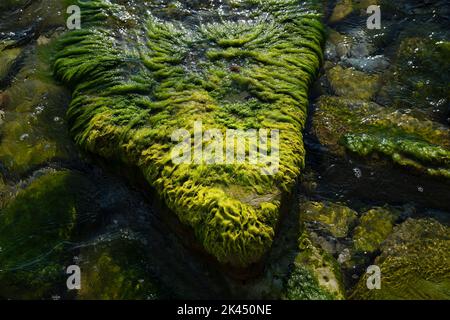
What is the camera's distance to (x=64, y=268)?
4160 millimetres

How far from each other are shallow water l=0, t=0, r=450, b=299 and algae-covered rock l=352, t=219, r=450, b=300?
0.14 m

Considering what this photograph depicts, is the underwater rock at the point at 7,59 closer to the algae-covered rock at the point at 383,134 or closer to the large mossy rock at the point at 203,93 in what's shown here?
the large mossy rock at the point at 203,93

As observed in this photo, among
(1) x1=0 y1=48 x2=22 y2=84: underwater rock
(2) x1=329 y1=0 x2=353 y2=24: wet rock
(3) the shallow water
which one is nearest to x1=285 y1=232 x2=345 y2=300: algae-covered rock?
(3) the shallow water

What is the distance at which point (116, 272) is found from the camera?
4137 mm

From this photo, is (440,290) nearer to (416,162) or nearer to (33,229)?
(416,162)

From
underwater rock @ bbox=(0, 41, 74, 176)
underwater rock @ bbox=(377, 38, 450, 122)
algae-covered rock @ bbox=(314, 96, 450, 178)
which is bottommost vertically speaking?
algae-covered rock @ bbox=(314, 96, 450, 178)

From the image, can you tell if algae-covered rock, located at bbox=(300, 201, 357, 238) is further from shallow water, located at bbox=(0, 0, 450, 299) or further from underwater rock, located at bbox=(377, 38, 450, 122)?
underwater rock, located at bbox=(377, 38, 450, 122)

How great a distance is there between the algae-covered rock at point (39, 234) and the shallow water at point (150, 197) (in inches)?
0.7

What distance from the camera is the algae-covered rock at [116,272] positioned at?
13.2ft

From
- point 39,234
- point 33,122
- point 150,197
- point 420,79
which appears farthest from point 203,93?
point 420,79

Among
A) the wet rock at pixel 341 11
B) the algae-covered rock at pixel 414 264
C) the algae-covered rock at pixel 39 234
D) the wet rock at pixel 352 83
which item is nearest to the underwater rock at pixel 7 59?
the algae-covered rock at pixel 39 234

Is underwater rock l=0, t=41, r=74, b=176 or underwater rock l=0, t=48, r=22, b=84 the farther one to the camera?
underwater rock l=0, t=48, r=22, b=84

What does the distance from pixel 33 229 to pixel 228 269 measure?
182 centimetres

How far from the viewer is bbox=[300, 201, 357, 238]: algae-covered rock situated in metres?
4.36
